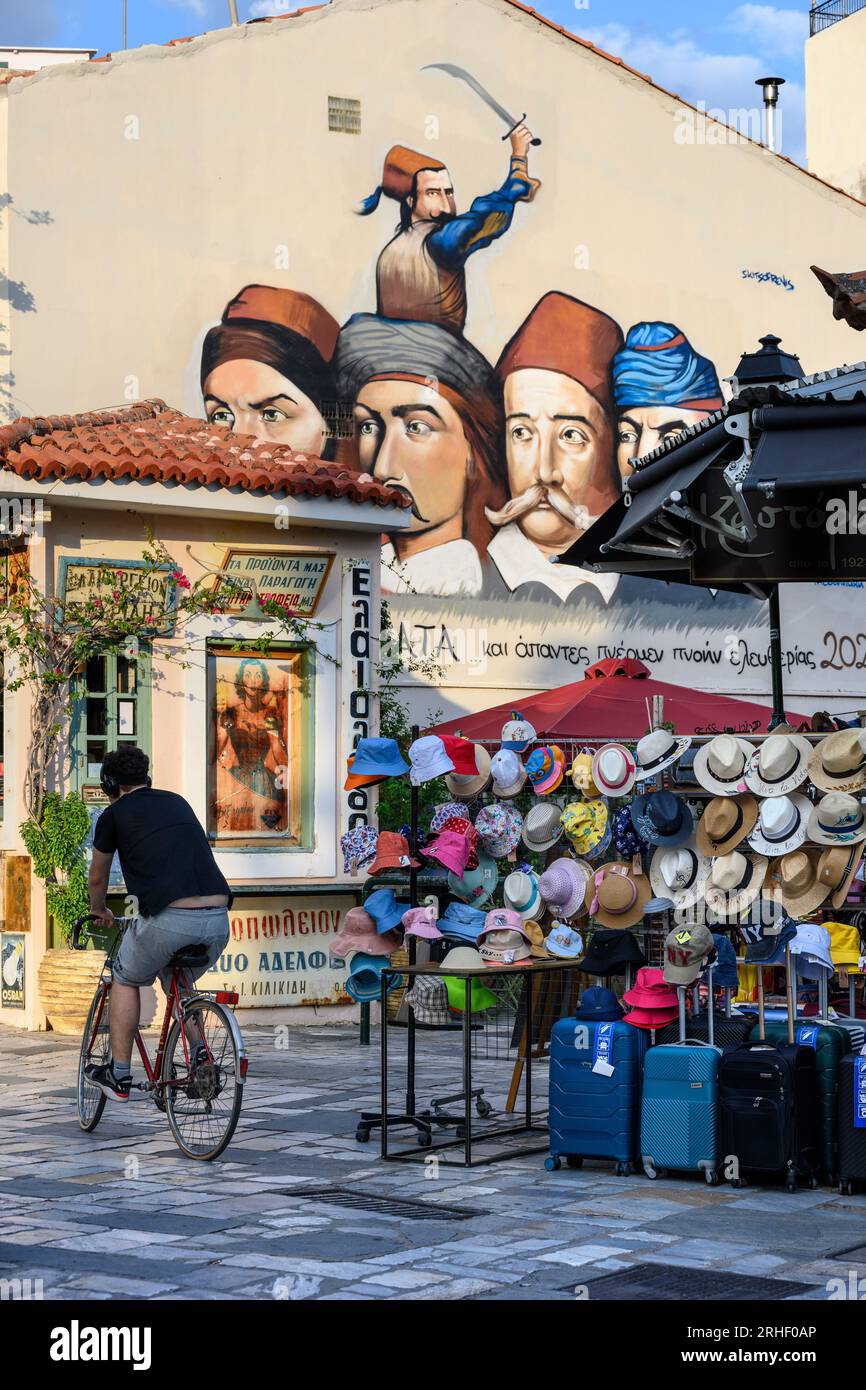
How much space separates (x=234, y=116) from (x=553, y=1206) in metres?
14.2

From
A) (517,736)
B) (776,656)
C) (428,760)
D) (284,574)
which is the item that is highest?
(284,574)

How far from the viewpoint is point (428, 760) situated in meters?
8.83

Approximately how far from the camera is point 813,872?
8.23 metres

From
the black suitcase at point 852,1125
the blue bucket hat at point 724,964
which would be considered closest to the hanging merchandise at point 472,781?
the blue bucket hat at point 724,964

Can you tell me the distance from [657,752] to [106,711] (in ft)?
20.1

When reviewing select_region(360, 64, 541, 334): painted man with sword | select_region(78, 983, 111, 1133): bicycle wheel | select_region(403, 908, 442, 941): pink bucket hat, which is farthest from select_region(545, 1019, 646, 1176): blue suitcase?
select_region(360, 64, 541, 334): painted man with sword

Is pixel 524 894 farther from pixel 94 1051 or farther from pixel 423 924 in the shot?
pixel 94 1051

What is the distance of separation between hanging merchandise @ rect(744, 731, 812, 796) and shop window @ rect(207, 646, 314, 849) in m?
6.48

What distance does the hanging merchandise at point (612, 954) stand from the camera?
27.8 feet

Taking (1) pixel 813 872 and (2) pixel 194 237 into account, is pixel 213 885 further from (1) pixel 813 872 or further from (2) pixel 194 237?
(2) pixel 194 237

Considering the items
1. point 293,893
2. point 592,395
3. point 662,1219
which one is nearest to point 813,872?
point 662,1219

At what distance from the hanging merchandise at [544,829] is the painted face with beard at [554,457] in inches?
453

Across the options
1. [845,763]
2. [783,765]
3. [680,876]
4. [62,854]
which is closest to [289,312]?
[62,854]

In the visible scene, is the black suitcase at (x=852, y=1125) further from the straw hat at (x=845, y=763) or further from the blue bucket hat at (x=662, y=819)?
the blue bucket hat at (x=662, y=819)
